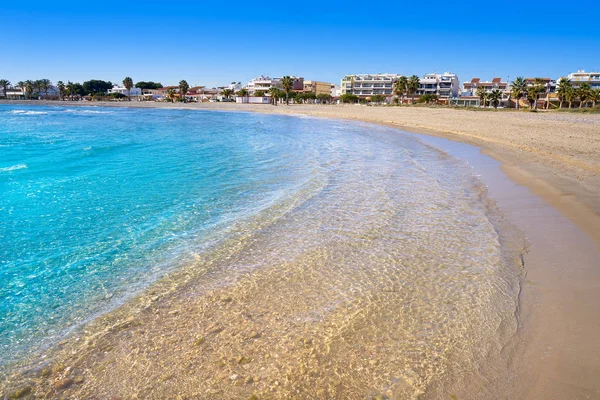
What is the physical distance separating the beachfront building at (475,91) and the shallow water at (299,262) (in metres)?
103

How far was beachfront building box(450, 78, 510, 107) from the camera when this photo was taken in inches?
4232

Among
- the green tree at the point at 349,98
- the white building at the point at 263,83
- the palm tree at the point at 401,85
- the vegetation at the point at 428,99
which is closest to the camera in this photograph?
the vegetation at the point at 428,99

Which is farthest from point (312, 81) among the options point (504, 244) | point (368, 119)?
point (504, 244)

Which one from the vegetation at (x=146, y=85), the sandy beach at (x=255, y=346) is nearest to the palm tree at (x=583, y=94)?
the sandy beach at (x=255, y=346)

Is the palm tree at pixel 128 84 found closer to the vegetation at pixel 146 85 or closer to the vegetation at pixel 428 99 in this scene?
the vegetation at pixel 146 85

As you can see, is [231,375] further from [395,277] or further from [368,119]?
[368,119]

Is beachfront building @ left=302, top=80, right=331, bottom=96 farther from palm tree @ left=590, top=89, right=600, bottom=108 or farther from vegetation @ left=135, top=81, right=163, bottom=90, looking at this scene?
palm tree @ left=590, top=89, right=600, bottom=108

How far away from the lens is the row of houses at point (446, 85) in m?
109

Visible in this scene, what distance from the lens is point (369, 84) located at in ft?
443

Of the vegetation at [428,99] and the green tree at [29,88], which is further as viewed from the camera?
the green tree at [29,88]

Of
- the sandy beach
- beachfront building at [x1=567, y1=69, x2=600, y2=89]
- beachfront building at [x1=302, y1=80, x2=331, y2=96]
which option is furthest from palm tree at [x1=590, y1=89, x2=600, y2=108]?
beachfront building at [x1=302, y1=80, x2=331, y2=96]

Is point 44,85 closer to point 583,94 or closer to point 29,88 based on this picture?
point 29,88

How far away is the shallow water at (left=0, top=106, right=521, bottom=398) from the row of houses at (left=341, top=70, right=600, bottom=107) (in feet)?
339

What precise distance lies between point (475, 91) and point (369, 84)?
33857 mm
